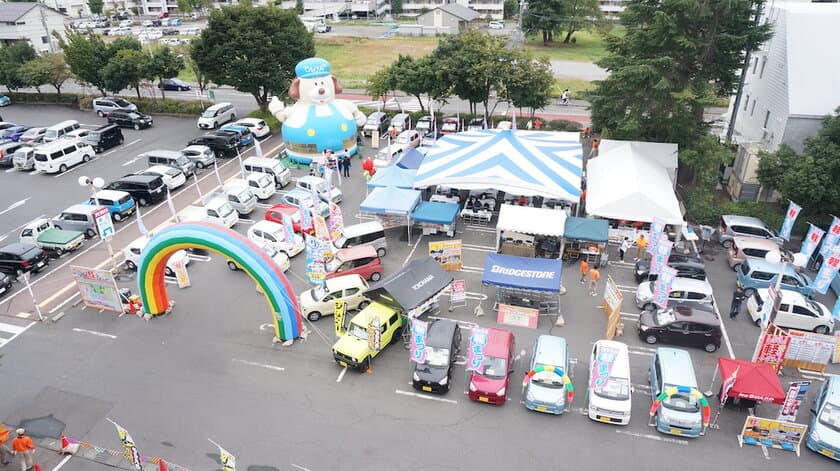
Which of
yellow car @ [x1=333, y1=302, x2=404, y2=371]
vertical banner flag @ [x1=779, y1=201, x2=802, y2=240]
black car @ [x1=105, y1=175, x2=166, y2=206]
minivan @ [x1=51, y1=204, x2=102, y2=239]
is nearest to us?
yellow car @ [x1=333, y1=302, x2=404, y2=371]

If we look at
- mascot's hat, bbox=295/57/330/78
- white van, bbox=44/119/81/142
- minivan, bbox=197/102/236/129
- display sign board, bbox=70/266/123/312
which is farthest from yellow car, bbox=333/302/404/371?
white van, bbox=44/119/81/142

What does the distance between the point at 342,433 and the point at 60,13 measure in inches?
2906

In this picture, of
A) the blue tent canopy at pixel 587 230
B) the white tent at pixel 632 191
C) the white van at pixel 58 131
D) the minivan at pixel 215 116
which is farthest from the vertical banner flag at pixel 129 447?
the minivan at pixel 215 116

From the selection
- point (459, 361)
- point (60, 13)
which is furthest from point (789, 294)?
point (60, 13)

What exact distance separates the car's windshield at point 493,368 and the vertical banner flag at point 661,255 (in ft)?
24.1

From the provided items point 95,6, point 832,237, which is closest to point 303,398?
point 832,237

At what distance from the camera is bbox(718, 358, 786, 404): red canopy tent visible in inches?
566

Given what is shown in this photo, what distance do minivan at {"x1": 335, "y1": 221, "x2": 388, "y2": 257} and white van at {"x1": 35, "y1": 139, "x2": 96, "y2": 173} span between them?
2044 centimetres

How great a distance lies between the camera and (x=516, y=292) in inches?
768

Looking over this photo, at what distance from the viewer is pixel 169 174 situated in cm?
2911

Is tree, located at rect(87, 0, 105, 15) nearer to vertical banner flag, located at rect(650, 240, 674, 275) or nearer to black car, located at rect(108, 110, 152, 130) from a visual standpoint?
black car, located at rect(108, 110, 152, 130)

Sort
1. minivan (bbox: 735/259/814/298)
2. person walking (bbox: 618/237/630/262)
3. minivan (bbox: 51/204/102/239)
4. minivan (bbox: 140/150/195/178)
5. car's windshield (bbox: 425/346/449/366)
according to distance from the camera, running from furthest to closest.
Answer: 1. minivan (bbox: 140/150/195/178)
2. minivan (bbox: 51/204/102/239)
3. person walking (bbox: 618/237/630/262)
4. minivan (bbox: 735/259/814/298)
5. car's windshield (bbox: 425/346/449/366)

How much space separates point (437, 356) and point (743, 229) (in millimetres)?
15445

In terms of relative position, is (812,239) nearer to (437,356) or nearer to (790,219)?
(790,219)
